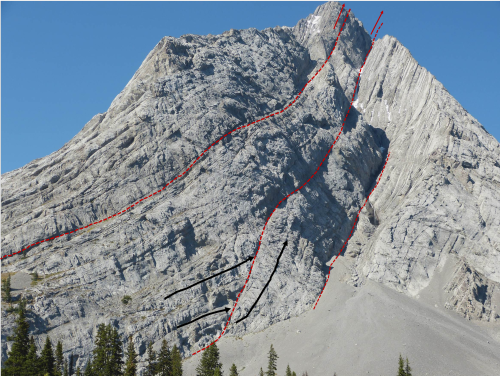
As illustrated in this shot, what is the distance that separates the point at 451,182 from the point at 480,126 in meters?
32.0

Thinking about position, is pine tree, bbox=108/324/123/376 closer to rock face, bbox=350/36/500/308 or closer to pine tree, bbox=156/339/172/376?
pine tree, bbox=156/339/172/376

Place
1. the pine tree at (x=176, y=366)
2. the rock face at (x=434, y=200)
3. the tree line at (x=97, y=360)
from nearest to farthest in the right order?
the tree line at (x=97, y=360) → the pine tree at (x=176, y=366) → the rock face at (x=434, y=200)

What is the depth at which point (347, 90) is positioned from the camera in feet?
650

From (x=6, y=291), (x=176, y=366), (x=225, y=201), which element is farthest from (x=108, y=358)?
(x=225, y=201)

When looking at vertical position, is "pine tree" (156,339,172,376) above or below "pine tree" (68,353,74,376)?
above

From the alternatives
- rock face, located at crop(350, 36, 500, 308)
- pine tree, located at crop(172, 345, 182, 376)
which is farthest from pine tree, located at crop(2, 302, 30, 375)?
rock face, located at crop(350, 36, 500, 308)

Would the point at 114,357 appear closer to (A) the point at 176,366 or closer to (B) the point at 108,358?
(B) the point at 108,358

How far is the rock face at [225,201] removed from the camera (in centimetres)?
11929

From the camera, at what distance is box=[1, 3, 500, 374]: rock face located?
119 meters

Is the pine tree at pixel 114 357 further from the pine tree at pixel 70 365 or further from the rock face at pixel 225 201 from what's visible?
the rock face at pixel 225 201

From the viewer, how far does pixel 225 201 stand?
447ft

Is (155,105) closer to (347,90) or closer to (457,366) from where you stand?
(347,90)

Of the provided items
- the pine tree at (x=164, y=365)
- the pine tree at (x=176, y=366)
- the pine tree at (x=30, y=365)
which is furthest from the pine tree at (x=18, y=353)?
the pine tree at (x=176, y=366)

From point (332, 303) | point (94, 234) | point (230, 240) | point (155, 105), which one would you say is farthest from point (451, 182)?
point (94, 234)
